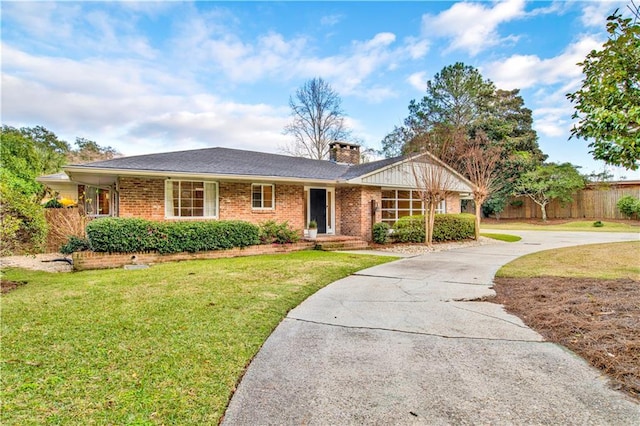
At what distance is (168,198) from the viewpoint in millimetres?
11656

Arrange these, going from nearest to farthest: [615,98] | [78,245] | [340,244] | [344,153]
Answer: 1. [615,98]
2. [78,245]
3. [340,244]
4. [344,153]

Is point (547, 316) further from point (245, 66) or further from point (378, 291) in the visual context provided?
point (245, 66)

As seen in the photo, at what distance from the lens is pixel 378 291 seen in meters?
6.16

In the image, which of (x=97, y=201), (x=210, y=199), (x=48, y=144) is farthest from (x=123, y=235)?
(x=48, y=144)

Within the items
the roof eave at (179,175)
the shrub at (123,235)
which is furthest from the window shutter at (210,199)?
the shrub at (123,235)

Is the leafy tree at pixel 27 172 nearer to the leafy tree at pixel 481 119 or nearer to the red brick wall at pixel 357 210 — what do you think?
the red brick wall at pixel 357 210

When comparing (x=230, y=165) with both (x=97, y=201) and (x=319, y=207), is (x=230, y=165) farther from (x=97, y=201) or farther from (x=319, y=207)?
(x=97, y=201)

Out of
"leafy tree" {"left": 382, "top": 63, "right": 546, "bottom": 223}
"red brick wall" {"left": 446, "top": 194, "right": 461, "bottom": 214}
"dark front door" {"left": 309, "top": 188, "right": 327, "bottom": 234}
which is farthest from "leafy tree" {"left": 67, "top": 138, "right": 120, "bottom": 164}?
"red brick wall" {"left": 446, "top": 194, "right": 461, "bottom": 214}

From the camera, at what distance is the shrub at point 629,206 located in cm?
2289

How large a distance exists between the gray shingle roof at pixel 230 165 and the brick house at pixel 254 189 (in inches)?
1.1

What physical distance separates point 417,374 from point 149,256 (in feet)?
29.6

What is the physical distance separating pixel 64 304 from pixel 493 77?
127 feet

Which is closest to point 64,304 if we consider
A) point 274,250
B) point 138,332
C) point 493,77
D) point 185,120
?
point 138,332

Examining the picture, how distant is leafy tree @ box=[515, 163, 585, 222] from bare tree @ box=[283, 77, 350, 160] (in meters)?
16.5
